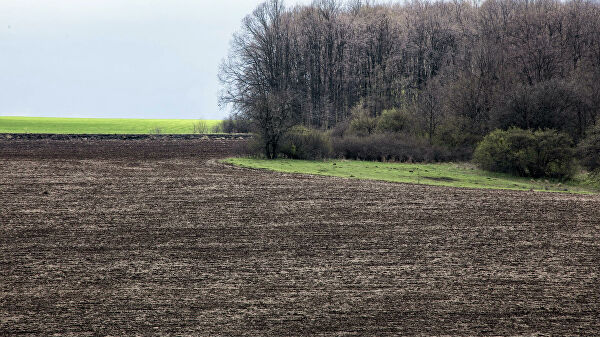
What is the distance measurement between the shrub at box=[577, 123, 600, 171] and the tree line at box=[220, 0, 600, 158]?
5104mm

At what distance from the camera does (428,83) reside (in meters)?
56.0

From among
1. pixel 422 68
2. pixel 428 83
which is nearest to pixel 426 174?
pixel 428 83

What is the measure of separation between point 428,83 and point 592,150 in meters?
26.5

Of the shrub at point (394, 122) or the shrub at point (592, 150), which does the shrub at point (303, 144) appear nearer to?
the shrub at point (394, 122)

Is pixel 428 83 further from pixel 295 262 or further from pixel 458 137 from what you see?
pixel 295 262

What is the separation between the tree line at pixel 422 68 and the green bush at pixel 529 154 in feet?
11.4

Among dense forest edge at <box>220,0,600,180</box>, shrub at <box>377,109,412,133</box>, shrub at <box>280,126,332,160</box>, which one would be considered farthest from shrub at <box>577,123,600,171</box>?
shrub at <box>377,109,412,133</box>

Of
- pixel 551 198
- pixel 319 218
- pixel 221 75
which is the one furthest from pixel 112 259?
pixel 221 75

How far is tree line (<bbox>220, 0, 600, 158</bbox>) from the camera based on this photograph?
131ft

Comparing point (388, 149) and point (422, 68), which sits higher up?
point (422, 68)

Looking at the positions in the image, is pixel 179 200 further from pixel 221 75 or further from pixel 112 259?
pixel 221 75

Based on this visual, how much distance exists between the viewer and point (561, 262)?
43.1 ft

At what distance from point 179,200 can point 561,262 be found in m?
13.2

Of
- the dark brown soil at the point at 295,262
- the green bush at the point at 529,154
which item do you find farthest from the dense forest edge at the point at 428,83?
the dark brown soil at the point at 295,262
